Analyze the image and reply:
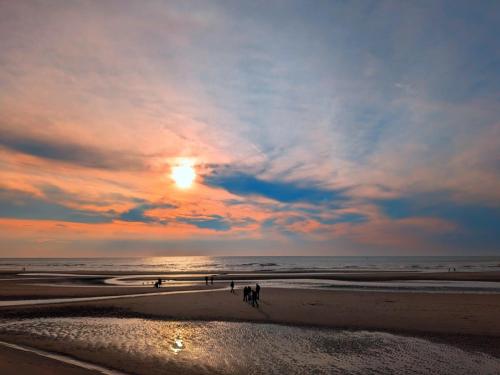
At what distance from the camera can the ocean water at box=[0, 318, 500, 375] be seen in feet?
48.9

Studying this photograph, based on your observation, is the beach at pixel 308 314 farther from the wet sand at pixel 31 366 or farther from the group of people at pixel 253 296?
the group of people at pixel 253 296

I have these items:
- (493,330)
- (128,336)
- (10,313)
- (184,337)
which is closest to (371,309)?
(493,330)

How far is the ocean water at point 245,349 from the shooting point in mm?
14906

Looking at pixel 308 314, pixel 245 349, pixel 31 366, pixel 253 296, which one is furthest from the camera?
pixel 253 296

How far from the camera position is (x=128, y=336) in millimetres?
20484

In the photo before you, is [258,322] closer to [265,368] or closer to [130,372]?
[265,368]

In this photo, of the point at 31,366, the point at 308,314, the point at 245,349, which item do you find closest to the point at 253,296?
the point at 308,314

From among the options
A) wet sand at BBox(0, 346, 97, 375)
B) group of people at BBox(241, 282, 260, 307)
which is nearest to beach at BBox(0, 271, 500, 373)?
wet sand at BBox(0, 346, 97, 375)

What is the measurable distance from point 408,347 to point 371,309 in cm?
1176

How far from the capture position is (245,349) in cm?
1762

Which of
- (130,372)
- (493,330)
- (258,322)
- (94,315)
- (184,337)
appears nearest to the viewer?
(130,372)

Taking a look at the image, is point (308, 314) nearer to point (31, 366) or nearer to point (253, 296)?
point (253, 296)

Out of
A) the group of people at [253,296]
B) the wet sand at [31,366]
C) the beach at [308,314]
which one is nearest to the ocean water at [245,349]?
the beach at [308,314]

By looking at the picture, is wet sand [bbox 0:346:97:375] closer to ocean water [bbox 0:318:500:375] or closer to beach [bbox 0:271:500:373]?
beach [bbox 0:271:500:373]
